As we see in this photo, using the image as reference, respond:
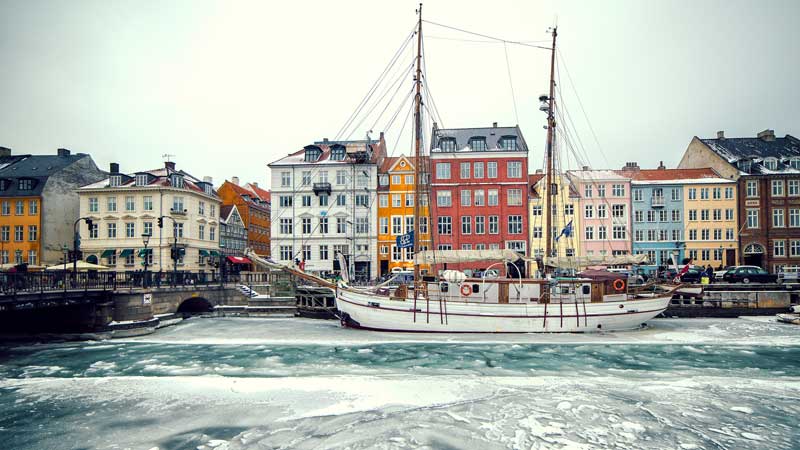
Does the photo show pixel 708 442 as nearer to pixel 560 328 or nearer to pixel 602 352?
pixel 602 352

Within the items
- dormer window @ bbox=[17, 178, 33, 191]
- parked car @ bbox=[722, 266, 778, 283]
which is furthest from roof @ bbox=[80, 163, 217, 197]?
parked car @ bbox=[722, 266, 778, 283]

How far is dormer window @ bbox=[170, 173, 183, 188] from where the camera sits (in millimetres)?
52000

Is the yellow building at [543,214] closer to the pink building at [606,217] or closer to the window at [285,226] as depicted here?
the pink building at [606,217]

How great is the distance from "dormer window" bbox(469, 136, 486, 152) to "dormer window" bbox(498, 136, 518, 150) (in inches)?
72.3

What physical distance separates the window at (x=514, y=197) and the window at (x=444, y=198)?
6.39 m

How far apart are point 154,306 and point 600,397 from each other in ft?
95.7

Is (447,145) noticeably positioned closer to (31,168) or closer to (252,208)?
(252,208)

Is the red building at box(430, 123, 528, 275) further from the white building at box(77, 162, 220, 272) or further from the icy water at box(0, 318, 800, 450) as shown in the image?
the white building at box(77, 162, 220, 272)

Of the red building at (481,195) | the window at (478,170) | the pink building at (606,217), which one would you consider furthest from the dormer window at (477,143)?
the pink building at (606,217)

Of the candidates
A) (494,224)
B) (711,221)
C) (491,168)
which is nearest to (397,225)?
(494,224)

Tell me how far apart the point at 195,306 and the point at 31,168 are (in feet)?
104

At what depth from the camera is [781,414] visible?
13.9 m

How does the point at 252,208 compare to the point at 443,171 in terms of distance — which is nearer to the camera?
the point at 443,171

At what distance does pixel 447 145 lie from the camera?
53875 mm
